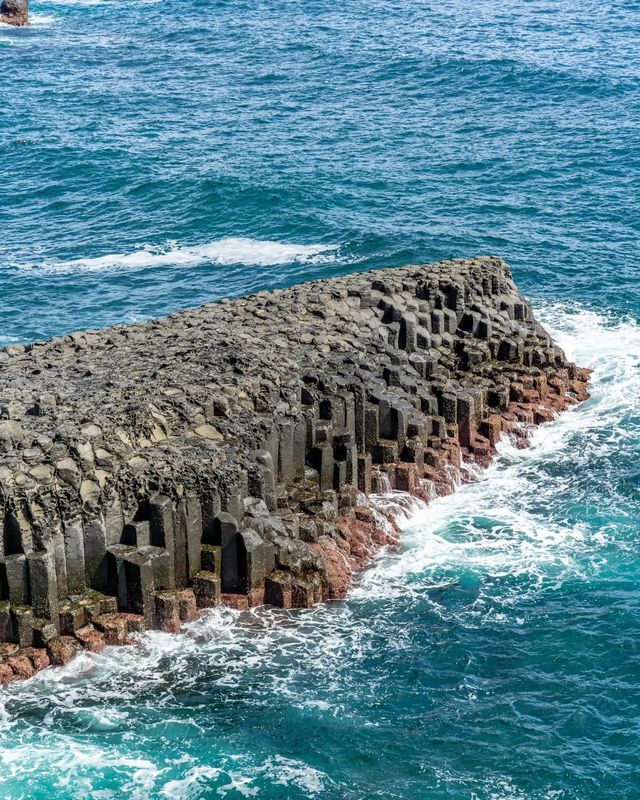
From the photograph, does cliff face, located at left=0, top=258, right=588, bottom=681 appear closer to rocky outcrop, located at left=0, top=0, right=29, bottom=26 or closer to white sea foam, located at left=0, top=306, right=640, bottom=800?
white sea foam, located at left=0, top=306, right=640, bottom=800

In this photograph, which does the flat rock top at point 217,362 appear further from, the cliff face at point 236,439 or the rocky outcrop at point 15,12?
the rocky outcrop at point 15,12

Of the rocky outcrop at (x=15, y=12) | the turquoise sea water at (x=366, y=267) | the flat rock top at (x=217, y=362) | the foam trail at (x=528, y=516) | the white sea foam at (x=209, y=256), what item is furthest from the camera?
the rocky outcrop at (x=15, y=12)

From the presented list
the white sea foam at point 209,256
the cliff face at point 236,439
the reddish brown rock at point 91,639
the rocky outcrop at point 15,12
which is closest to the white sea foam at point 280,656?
the reddish brown rock at point 91,639

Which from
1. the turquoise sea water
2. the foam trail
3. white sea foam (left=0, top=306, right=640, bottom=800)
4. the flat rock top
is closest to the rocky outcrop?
the turquoise sea water

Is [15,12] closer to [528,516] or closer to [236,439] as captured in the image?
[236,439]

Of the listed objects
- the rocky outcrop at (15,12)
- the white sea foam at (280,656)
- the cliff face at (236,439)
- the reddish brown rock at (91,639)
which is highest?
the rocky outcrop at (15,12)

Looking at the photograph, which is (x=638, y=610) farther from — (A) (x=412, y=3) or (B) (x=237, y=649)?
(A) (x=412, y=3)

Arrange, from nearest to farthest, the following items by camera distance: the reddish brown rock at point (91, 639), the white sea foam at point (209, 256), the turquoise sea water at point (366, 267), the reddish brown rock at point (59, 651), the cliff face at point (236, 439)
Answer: the turquoise sea water at point (366, 267) < the reddish brown rock at point (59, 651) < the reddish brown rock at point (91, 639) < the cliff face at point (236, 439) < the white sea foam at point (209, 256)
